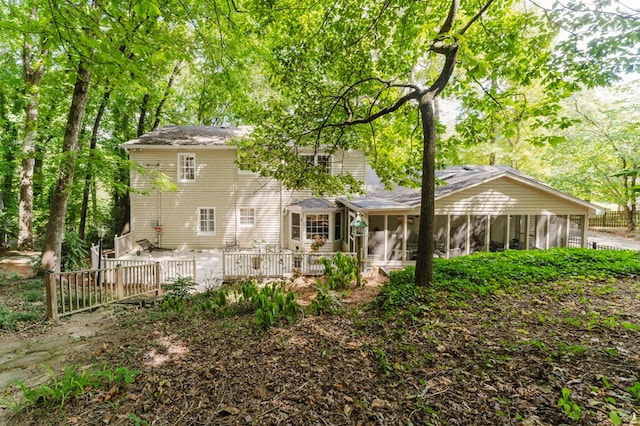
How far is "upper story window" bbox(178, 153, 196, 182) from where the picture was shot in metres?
15.0

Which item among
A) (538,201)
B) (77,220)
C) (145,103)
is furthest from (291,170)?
(77,220)

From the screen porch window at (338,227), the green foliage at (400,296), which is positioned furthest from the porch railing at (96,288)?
the screen porch window at (338,227)

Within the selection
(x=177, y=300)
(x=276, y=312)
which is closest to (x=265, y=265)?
(x=177, y=300)

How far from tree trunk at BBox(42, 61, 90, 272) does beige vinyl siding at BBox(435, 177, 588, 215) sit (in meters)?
12.3

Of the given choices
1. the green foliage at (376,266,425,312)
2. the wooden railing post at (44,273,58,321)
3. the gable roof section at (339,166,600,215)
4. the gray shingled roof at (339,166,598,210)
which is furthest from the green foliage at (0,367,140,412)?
the gable roof section at (339,166,600,215)

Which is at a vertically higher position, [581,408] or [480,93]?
[480,93]

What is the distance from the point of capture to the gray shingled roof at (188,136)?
571 inches

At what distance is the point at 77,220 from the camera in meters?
21.4

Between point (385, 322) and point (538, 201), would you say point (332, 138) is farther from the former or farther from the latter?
point (538, 201)

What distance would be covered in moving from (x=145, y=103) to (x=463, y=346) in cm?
1997

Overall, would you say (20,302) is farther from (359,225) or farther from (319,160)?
(319,160)

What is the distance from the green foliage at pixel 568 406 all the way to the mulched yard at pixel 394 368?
0.04 ft

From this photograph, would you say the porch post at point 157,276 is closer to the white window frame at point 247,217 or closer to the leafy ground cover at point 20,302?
the leafy ground cover at point 20,302

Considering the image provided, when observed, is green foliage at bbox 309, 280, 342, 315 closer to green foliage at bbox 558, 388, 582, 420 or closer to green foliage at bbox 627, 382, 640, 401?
green foliage at bbox 558, 388, 582, 420
